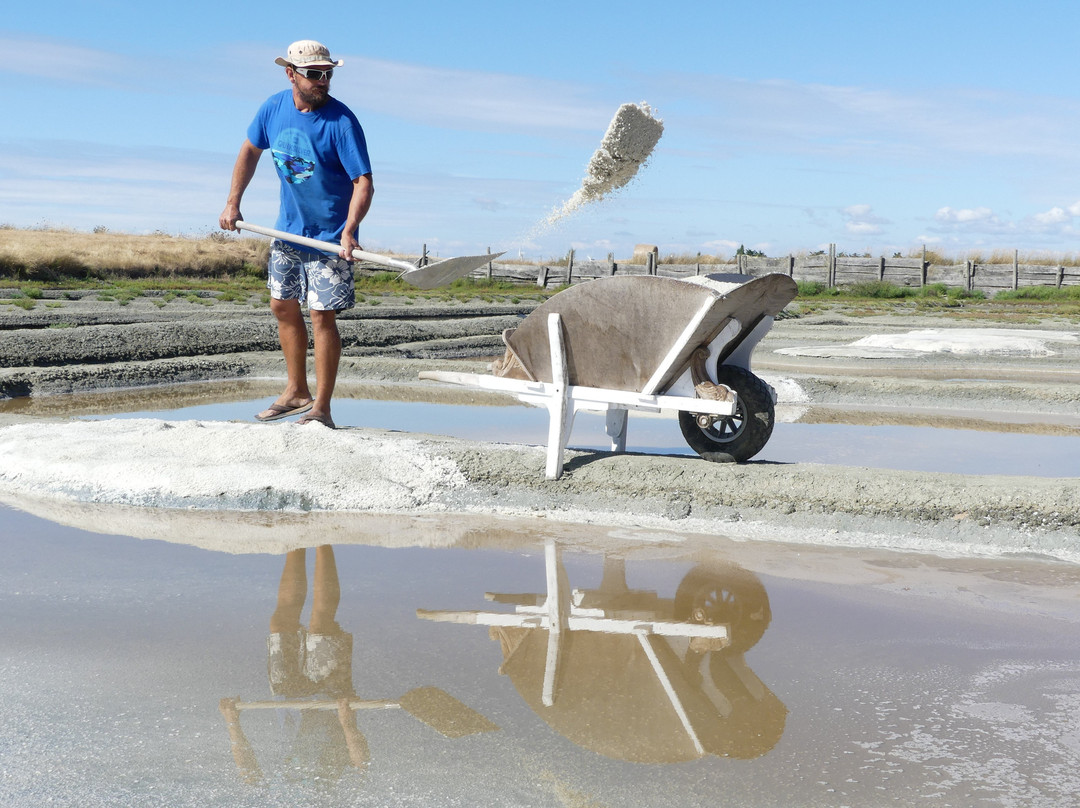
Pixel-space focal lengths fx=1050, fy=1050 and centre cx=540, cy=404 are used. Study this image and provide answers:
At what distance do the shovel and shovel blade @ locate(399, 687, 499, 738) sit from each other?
294 centimetres

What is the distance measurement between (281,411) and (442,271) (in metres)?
1.21

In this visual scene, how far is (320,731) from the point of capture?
2.31 m

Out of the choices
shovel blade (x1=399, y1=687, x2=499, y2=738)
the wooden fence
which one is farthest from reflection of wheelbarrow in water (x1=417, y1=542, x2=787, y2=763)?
the wooden fence

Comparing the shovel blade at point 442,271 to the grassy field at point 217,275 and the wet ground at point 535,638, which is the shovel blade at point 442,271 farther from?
the grassy field at point 217,275

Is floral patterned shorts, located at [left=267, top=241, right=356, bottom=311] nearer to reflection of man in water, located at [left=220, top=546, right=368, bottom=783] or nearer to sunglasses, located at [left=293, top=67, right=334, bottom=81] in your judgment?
sunglasses, located at [left=293, top=67, right=334, bottom=81]

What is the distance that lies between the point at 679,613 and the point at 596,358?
172 cm

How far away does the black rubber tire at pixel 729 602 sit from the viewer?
3045 mm

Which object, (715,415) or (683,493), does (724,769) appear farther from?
(715,415)

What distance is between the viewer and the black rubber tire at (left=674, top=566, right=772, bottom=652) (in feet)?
9.99

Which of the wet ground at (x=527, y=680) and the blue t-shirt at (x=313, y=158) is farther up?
the blue t-shirt at (x=313, y=158)

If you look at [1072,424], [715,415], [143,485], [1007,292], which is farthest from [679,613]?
[1007,292]

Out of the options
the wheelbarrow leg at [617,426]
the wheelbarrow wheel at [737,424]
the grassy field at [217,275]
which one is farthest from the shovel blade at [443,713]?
the grassy field at [217,275]

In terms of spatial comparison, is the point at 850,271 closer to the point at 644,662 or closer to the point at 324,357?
the point at 324,357

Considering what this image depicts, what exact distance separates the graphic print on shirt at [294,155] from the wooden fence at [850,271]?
2707 cm
